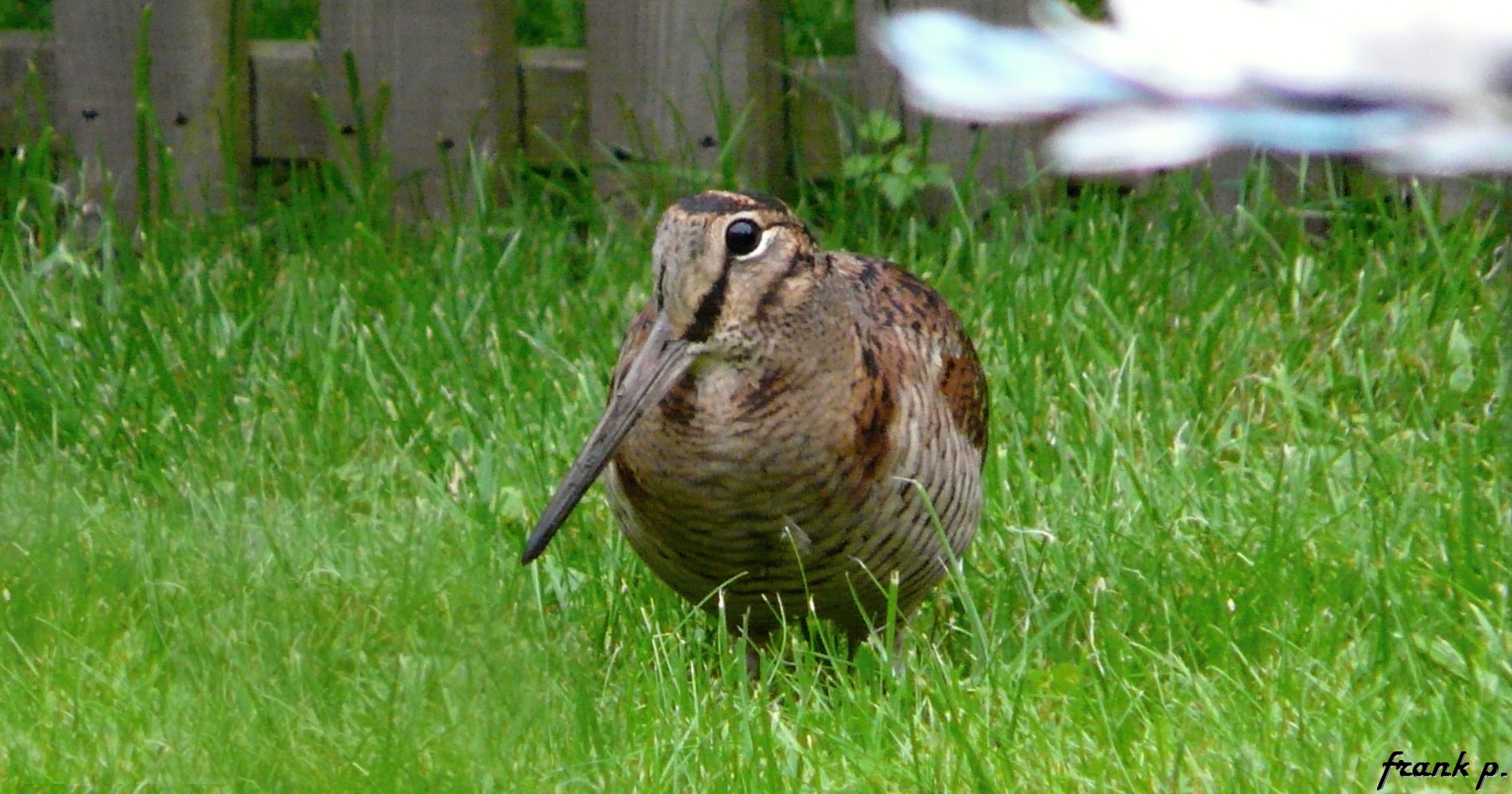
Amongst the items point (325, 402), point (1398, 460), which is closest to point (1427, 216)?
point (1398, 460)

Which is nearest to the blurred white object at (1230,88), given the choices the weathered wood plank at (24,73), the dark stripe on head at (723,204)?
the dark stripe on head at (723,204)

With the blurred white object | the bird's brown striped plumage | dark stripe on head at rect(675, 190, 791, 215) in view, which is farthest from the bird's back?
the blurred white object

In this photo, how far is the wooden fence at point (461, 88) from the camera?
460 cm

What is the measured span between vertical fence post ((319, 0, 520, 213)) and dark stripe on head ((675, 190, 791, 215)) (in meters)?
2.19

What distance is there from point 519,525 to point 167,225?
1.67 metres

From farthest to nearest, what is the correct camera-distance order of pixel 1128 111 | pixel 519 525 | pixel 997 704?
pixel 519 525, pixel 997 704, pixel 1128 111

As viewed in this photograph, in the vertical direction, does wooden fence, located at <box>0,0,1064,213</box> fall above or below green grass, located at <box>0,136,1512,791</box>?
above

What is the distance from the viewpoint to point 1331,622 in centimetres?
270

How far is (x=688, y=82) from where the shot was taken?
4633mm

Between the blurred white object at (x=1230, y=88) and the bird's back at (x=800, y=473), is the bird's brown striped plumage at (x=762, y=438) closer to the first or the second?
the bird's back at (x=800, y=473)

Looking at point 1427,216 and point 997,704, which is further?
point 1427,216

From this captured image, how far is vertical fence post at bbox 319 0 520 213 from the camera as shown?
462 centimetres

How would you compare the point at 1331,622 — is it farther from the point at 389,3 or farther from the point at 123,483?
the point at 389,3

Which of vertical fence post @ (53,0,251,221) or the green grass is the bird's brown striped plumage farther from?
vertical fence post @ (53,0,251,221)
